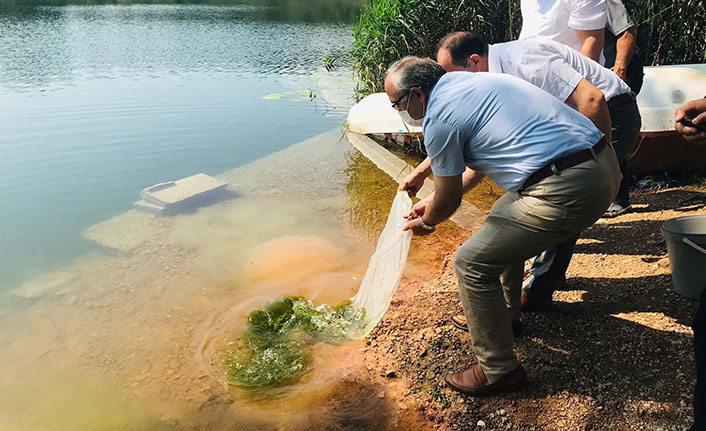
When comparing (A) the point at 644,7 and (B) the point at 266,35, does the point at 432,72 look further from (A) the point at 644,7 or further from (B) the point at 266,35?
(B) the point at 266,35

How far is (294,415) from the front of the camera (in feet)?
9.61

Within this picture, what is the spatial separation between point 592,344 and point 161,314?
116 inches

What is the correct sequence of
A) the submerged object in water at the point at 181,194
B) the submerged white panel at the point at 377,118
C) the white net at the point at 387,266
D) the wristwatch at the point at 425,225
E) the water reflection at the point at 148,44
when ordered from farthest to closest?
1. the water reflection at the point at 148,44
2. the submerged white panel at the point at 377,118
3. the submerged object in water at the point at 181,194
4. the white net at the point at 387,266
5. the wristwatch at the point at 425,225

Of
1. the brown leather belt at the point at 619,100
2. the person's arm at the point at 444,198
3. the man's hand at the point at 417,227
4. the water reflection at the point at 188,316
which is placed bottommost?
the water reflection at the point at 188,316

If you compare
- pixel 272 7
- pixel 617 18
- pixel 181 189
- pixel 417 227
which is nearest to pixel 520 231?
pixel 417 227

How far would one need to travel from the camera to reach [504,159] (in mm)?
2354

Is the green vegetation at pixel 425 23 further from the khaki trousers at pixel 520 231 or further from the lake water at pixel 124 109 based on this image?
the khaki trousers at pixel 520 231

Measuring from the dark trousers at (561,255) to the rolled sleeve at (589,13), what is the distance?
587 mm

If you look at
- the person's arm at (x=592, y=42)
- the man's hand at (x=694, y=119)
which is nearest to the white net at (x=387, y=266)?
the man's hand at (x=694, y=119)

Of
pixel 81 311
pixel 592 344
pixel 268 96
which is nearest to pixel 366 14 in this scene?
pixel 268 96

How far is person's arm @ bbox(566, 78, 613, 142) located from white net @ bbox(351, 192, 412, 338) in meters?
1.02

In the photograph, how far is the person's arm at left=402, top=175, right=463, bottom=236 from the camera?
239 cm

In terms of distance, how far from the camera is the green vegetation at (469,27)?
6281mm

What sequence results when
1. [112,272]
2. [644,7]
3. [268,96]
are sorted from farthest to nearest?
[268,96] < [644,7] < [112,272]
